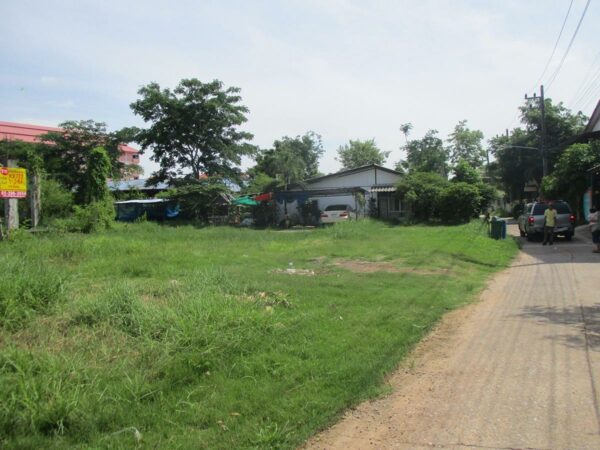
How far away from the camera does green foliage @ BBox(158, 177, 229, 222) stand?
3550 centimetres

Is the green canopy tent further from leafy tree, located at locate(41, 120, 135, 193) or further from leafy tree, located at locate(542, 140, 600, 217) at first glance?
leafy tree, located at locate(542, 140, 600, 217)

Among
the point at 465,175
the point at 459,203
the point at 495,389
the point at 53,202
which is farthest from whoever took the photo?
the point at 465,175

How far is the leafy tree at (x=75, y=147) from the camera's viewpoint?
40.9 metres

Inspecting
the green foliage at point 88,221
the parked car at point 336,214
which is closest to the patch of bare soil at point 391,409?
the green foliage at point 88,221

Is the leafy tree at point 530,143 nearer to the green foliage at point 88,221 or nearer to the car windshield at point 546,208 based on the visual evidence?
the car windshield at point 546,208

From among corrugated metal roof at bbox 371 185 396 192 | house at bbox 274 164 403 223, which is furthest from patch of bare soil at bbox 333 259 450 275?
corrugated metal roof at bbox 371 185 396 192

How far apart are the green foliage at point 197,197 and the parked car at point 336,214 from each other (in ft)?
24.4

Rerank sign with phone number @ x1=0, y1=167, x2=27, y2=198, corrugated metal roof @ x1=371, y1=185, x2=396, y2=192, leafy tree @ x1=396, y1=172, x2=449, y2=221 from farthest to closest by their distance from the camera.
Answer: corrugated metal roof @ x1=371, y1=185, x2=396, y2=192 → leafy tree @ x1=396, y1=172, x2=449, y2=221 → sign with phone number @ x1=0, y1=167, x2=27, y2=198

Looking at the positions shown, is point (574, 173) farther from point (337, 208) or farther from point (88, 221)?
point (88, 221)

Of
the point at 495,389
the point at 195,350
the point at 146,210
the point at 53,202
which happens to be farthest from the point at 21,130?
the point at 495,389

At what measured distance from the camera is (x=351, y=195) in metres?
36.7

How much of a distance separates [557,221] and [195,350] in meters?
19.0

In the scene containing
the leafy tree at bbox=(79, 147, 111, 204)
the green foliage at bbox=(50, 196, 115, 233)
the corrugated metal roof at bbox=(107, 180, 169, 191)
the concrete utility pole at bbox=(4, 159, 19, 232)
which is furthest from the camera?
the corrugated metal roof at bbox=(107, 180, 169, 191)

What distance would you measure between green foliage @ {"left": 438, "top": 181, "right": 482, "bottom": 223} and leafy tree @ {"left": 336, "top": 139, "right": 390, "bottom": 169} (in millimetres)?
40256
